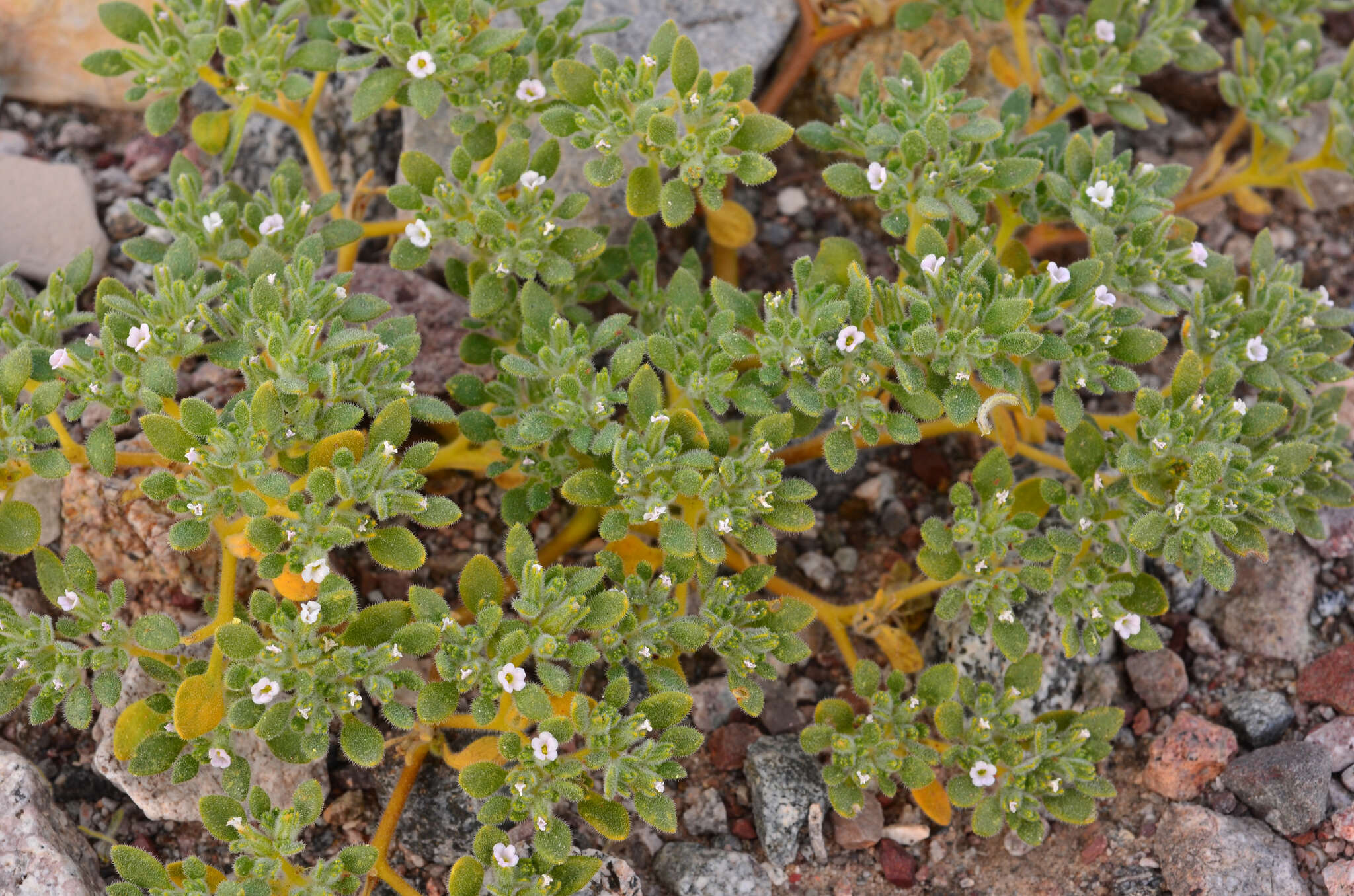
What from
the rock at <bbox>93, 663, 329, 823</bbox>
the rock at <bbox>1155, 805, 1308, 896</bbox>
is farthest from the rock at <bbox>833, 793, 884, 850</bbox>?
the rock at <bbox>93, 663, 329, 823</bbox>

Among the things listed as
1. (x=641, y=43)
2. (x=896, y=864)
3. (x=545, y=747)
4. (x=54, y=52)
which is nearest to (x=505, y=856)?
(x=545, y=747)

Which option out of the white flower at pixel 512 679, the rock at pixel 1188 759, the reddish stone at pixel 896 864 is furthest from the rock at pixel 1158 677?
the white flower at pixel 512 679

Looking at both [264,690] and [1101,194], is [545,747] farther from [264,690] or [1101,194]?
[1101,194]

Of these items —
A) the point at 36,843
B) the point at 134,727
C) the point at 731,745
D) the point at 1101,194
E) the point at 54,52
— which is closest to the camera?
the point at 134,727

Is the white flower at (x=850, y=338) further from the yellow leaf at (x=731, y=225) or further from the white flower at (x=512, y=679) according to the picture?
the white flower at (x=512, y=679)

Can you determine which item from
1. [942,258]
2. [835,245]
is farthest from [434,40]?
[942,258]

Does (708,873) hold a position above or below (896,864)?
above
